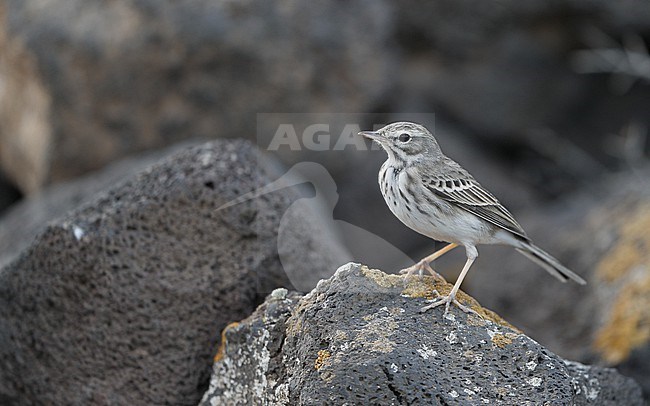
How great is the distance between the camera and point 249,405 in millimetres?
5230

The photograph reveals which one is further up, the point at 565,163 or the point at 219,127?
the point at 219,127

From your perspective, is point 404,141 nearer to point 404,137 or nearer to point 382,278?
point 404,137

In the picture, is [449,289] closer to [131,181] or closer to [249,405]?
[249,405]

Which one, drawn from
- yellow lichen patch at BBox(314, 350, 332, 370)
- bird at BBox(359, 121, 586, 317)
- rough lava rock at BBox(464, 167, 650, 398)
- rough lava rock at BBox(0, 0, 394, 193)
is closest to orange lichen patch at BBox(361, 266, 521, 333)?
bird at BBox(359, 121, 586, 317)

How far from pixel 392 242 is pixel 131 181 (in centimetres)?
606

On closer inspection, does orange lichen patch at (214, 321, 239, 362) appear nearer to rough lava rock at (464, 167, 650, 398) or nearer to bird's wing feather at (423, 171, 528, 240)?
bird's wing feather at (423, 171, 528, 240)

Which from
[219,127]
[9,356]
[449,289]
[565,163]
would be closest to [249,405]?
[449,289]

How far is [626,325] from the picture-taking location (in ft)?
23.8

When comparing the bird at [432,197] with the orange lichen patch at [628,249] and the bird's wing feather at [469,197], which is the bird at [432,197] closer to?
the bird's wing feather at [469,197]

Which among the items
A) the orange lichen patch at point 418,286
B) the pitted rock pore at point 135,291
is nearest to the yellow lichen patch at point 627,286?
the orange lichen patch at point 418,286

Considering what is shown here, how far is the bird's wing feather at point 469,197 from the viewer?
19.6 ft

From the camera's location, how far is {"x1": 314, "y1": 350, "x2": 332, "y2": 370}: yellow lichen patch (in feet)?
15.5

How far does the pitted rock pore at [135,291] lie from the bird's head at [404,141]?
1.09 m

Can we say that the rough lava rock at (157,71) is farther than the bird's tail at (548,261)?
Yes
